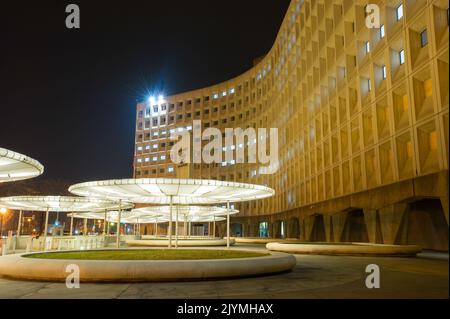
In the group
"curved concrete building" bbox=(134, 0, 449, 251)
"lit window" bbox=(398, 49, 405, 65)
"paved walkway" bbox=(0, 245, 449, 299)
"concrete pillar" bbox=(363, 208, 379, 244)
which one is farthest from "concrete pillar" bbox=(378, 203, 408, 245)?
"paved walkway" bbox=(0, 245, 449, 299)

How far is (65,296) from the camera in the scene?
32.0ft

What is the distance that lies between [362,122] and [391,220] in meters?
8.29

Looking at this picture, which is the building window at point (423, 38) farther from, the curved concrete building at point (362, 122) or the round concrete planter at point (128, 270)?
the round concrete planter at point (128, 270)

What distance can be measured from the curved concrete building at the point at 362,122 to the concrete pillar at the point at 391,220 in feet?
0.24

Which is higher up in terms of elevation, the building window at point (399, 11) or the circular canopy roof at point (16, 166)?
the building window at point (399, 11)

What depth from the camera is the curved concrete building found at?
2347cm

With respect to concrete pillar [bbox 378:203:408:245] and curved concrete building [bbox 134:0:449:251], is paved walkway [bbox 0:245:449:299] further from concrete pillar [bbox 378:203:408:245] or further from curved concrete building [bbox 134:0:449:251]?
concrete pillar [bbox 378:203:408:245]

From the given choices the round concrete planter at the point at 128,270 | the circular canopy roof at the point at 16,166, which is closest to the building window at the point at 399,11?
the round concrete planter at the point at 128,270

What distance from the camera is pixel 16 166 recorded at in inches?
639

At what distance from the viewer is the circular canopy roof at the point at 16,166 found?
14207mm

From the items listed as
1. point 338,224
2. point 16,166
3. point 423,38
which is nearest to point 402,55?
point 423,38

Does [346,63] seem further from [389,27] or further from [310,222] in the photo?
[310,222]

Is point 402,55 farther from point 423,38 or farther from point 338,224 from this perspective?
point 338,224
